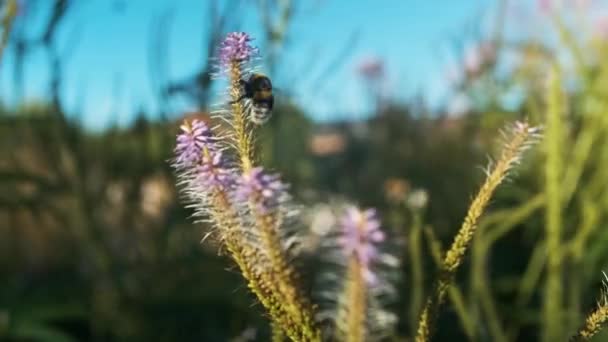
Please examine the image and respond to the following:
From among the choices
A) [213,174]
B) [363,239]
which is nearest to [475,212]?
[363,239]

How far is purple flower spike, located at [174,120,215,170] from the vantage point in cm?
52

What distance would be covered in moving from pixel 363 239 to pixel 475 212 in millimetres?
76

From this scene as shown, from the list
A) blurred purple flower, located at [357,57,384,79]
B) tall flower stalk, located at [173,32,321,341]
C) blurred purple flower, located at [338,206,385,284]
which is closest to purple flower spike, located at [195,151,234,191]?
tall flower stalk, located at [173,32,321,341]

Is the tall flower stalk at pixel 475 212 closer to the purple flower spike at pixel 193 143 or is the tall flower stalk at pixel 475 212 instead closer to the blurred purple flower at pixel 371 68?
the purple flower spike at pixel 193 143

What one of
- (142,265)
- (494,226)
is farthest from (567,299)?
(142,265)

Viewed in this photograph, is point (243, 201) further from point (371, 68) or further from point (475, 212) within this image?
point (371, 68)

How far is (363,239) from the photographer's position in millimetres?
589

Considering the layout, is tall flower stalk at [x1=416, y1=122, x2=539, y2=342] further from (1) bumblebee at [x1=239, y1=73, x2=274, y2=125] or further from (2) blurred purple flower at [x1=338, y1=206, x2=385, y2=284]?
(1) bumblebee at [x1=239, y1=73, x2=274, y2=125]

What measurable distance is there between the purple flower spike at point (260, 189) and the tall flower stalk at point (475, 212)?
140 millimetres

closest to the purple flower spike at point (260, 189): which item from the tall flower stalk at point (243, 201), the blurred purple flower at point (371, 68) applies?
the tall flower stalk at point (243, 201)

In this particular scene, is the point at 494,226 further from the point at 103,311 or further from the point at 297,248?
the point at 297,248

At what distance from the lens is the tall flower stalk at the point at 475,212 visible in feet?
1.88

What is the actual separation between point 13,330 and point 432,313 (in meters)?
1.67

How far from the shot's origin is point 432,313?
0.60m
